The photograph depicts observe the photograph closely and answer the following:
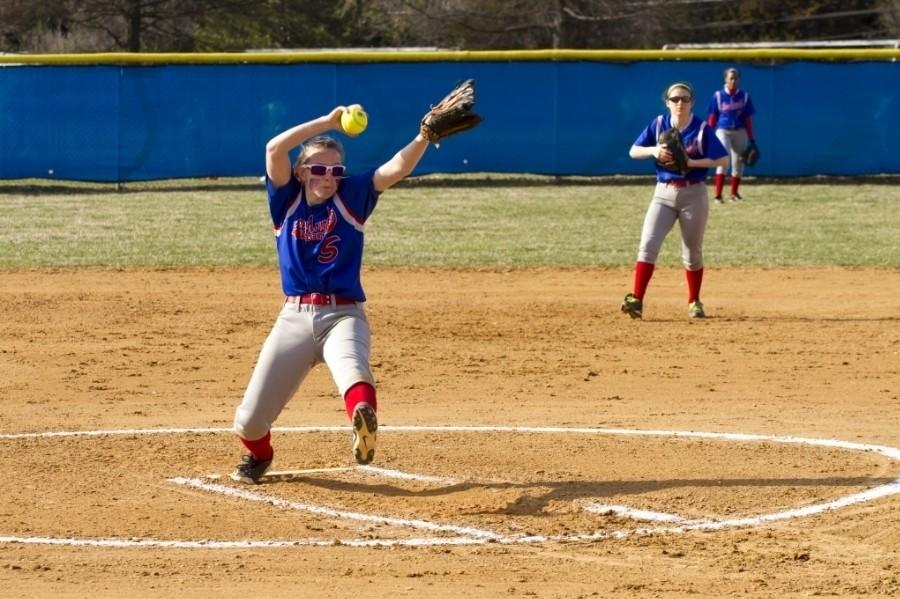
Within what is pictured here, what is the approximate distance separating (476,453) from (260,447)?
131 cm

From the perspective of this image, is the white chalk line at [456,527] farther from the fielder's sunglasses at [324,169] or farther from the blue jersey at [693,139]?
the blue jersey at [693,139]

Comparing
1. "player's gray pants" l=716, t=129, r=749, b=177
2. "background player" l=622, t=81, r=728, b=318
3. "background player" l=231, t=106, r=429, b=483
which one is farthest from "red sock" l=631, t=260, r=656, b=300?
"player's gray pants" l=716, t=129, r=749, b=177

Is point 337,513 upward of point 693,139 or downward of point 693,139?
downward

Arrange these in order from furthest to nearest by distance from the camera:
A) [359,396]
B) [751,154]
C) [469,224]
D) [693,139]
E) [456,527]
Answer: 1. [751,154]
2. [469,224]
3. [693,139]
4. [359,396]
5. [456,527]

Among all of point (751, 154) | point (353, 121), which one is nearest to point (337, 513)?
point (353, 121)

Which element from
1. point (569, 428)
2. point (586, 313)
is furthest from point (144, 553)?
point (586, 313)

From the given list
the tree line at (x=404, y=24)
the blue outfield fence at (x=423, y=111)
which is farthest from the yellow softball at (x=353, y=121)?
the tree line at (x=404, y=24)

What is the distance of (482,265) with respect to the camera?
53.9ft

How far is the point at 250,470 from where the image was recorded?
735cm

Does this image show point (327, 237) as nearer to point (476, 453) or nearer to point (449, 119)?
point (449, 119)

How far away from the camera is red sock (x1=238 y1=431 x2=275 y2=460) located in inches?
287

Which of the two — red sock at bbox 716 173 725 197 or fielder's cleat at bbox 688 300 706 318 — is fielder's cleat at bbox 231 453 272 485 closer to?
fielder's cleat at bbox 688 300 706 318

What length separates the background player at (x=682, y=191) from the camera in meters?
12.3

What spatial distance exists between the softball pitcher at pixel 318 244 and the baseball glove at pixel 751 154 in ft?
59.9
